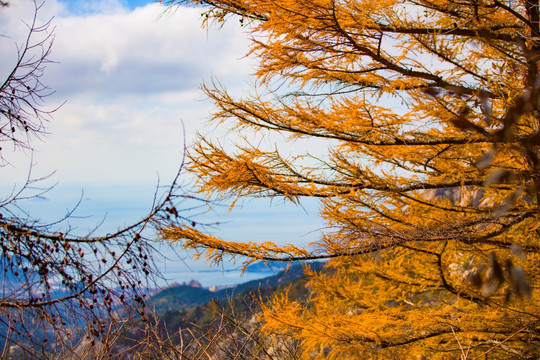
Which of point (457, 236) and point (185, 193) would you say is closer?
point (185, 193)

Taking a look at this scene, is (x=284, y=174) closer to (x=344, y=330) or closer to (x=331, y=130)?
(x=331, y=130)

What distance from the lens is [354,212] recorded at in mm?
5367

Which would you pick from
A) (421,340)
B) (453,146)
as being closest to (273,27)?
(453,146)

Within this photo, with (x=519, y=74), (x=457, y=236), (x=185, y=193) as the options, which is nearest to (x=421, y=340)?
(x=457, y=236)

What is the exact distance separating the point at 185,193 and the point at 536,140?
2.20 metres

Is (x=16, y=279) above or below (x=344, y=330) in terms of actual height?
above

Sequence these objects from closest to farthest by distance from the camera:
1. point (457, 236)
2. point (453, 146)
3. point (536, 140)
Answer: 1. point (536, 140)
2. point (457, 236)
3. point (453, 146)

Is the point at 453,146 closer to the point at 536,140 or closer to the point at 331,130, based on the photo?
the point at 331,130

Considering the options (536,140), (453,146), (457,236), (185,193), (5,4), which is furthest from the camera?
(453,146)

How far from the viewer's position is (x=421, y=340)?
16.6ft

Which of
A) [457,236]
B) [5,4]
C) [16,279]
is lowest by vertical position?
[457,236]

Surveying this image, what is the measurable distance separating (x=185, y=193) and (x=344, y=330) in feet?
9.41

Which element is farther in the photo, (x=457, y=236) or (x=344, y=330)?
(x=344, y=330)

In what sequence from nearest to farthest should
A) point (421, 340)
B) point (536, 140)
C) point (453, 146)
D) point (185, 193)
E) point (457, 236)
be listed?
→ point (536, 140) → point (185, 193) → point (457, 236) → point (453, 146) → point (421, 340)
